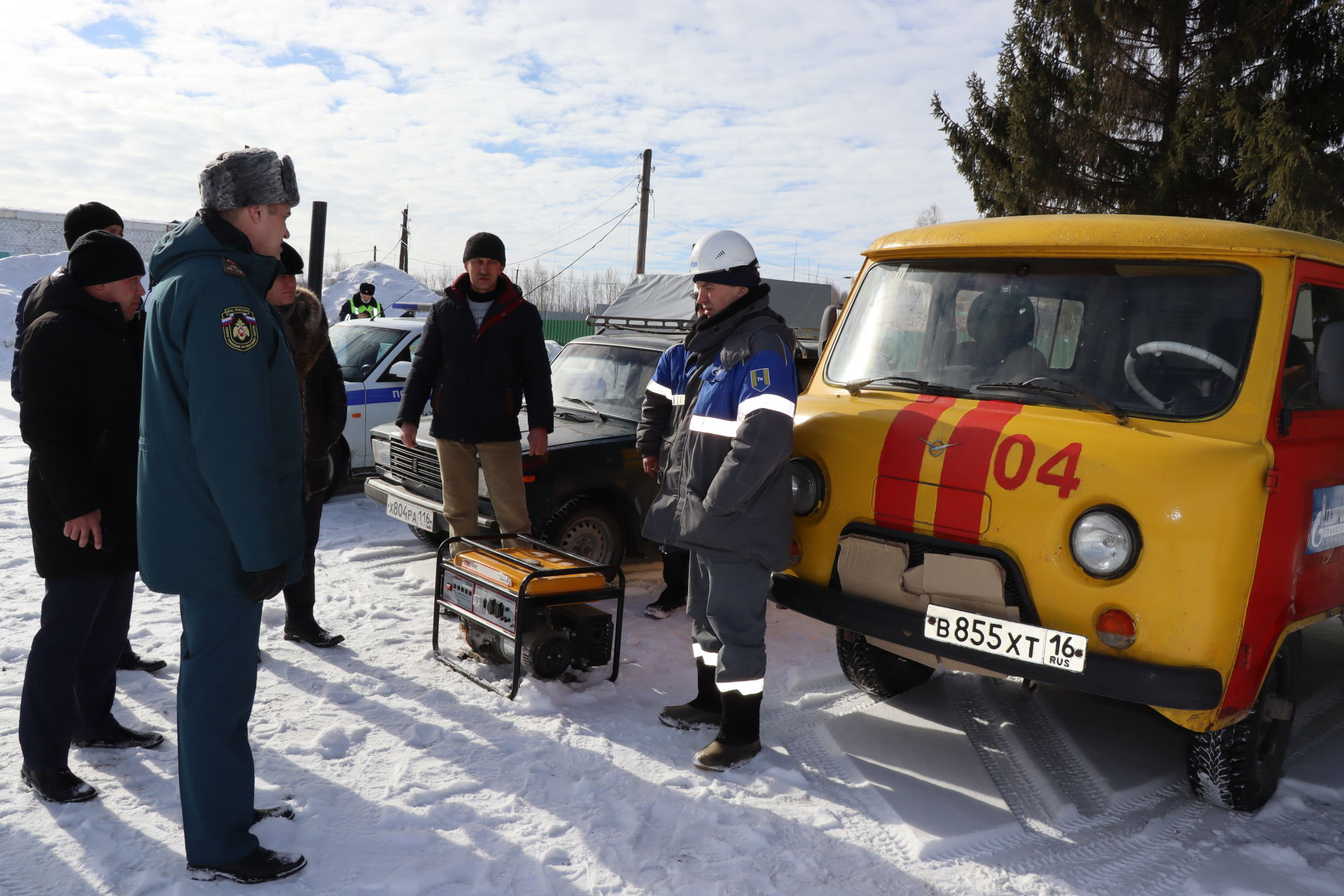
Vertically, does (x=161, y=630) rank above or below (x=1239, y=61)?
below

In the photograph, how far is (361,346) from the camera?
9.05 metres

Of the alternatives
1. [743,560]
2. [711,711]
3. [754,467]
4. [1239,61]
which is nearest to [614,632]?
[711,711]

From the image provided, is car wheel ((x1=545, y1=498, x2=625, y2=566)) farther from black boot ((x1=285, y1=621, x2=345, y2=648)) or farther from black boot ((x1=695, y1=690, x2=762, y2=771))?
black boot ((x1=695, y1=690, x2=762, y2=771))

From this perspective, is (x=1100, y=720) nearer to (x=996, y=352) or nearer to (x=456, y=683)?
(x=996, y=352)

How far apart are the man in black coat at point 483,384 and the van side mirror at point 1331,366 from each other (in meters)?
3.63

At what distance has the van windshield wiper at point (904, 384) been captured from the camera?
12.5 ft

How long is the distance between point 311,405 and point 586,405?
7.97 ft

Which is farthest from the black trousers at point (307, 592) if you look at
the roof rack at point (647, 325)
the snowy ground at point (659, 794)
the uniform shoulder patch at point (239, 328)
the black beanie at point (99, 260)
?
the roof rack at point (647, 325)

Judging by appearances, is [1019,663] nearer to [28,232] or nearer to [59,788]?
[59,788]

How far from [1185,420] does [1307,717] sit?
2.54 m

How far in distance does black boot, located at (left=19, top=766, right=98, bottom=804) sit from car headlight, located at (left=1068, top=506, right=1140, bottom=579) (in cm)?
357

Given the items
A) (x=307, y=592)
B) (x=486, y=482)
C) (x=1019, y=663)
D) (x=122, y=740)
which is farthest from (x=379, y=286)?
(x=1019, y=663)

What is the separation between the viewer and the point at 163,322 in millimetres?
2625

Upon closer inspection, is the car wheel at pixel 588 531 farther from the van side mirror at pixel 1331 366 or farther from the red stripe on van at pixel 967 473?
the van side mirror at pixel 1331 366
